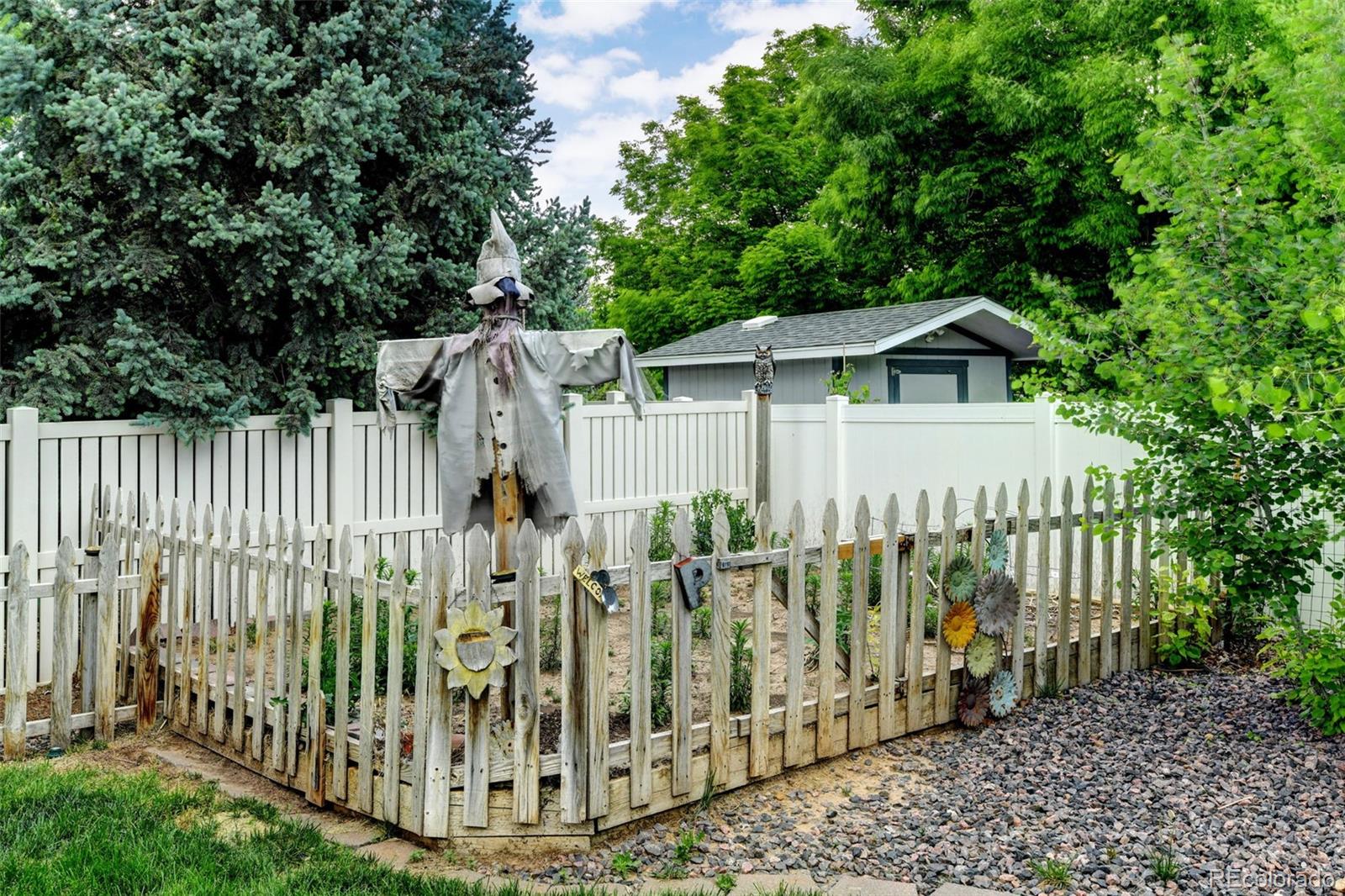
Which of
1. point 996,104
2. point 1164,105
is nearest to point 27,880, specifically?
point 1164,105

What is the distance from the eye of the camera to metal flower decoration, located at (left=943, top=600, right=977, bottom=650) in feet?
16.0

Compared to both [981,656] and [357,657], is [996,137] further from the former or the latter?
[357,657]

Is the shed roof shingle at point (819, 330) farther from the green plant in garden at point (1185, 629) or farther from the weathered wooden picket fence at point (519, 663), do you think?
the weathered wooden picket fence at point (519, 663)

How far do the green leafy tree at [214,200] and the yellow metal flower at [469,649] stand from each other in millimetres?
3603

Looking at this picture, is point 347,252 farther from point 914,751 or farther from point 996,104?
point 996,104

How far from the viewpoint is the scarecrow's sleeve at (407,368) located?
4414 millimetres

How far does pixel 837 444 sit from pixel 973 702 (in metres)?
5.07

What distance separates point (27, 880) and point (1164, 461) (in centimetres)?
497

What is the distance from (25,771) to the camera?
14.7 ft

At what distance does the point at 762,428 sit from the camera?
10227 mm

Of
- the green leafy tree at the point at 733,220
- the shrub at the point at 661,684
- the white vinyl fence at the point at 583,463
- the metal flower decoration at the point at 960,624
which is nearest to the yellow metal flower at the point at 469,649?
the shrub at the point at 661,684

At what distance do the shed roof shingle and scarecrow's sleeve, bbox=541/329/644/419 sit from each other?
9.18 m

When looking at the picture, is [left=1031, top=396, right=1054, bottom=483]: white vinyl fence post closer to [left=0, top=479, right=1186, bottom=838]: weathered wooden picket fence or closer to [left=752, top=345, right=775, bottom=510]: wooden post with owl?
[left=0, top=479, right=1186, bottom=838]: weathered wooden picket fence

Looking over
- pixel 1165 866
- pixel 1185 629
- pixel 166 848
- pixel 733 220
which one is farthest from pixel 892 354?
pixel 733 220
